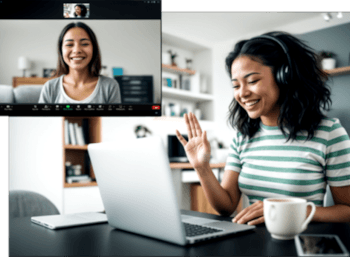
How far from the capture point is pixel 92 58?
1340 mm

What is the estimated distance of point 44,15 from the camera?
1.29 metres

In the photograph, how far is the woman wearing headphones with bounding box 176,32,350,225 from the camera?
3.64ft

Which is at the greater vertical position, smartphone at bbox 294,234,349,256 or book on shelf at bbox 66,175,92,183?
smartphone at bbox 294,234,349,256

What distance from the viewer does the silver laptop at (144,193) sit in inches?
25.6

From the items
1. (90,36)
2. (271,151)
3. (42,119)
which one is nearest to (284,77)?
(271,151)

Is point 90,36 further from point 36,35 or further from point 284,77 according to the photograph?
point 284,77

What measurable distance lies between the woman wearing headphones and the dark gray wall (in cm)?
242

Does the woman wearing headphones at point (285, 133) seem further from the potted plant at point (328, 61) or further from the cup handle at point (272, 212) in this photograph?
the potted plant at point (328, 61)

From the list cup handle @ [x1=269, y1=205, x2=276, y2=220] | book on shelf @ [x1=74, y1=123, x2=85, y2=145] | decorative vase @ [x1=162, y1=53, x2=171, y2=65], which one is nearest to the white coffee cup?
cup handle @ [x1=269, y1=205, x2=276, y2=220]

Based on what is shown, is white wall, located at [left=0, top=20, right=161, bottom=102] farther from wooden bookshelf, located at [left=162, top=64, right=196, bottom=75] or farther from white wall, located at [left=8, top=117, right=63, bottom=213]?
wooden bookshelf, located at [left=162, top=64, right=196, bottom=75]

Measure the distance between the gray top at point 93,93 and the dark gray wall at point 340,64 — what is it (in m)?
2.65

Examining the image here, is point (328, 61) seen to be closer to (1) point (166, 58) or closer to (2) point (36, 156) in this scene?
(1) point (166, 58)

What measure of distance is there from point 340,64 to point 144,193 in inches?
133

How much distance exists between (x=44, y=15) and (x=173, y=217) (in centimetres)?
101
